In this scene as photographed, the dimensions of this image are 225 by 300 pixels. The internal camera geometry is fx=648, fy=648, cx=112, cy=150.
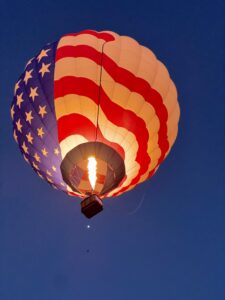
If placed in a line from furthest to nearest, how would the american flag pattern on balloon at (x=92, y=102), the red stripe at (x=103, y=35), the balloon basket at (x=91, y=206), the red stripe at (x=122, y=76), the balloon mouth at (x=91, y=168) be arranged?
the red stripe at (x=103, y=35) → the red stripe at (x=122, y=76) → the american flag pattern on balloon at (x=92, y=102) → the balloon mouth at (x=91, y=168) → the balloon basket at (x=91, y=206)

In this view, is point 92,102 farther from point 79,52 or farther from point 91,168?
point 91,168

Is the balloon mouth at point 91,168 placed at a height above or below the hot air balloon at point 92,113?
below

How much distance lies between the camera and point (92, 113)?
9.15 m

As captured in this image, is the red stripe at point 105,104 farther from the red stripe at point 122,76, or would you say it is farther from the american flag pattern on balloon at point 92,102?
the red stripe at point 122,76

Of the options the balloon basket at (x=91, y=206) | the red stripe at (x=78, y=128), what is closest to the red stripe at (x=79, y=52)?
the red stripe at (x=78, y=128)

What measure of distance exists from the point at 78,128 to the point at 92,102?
42 cm

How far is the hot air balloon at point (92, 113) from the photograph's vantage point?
9.13m

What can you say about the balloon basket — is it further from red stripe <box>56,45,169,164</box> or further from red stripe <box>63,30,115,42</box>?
red stripe <box>63,30,115,42</box>

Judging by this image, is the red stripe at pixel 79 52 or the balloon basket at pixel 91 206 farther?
the red stripe at pixel 79 52

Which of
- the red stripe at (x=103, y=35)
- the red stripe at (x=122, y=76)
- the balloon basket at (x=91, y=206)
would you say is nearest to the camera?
the balloon basket at (x=91, y=206)

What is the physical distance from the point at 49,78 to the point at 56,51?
497 millimetres

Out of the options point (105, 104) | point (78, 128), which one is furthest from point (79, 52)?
point (78, 128)

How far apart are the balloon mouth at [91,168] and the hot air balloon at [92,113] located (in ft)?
0.05

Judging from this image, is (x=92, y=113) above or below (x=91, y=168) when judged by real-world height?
above
